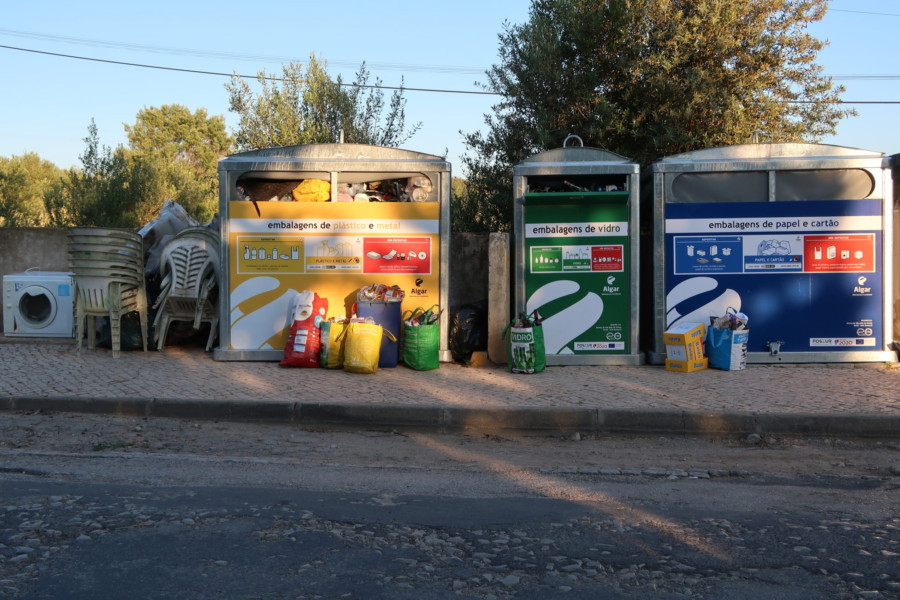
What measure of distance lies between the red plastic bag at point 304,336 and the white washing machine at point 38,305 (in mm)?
3599

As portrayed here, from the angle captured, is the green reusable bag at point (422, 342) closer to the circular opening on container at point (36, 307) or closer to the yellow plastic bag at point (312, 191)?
the yellow plastic bag at point (312, 191)

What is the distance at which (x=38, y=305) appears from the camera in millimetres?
11164

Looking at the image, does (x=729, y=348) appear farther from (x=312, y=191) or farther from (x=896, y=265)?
(x=312, y=191)

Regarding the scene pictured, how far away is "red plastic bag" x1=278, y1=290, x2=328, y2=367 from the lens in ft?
30.5

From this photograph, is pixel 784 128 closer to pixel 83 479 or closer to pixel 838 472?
pixel 838 472

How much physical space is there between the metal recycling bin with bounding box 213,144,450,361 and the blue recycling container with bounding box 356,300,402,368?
14.8 inches

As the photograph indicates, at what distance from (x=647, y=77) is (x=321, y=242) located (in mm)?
6767

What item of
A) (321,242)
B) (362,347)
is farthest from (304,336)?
(321,242)

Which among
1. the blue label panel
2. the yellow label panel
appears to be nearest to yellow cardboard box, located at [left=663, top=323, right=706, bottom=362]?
the blue label panel

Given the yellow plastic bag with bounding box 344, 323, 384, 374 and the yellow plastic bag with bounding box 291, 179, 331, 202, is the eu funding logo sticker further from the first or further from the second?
the yellow plastic bag with bounding box 291, 179, 331, 202

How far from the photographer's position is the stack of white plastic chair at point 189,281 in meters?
10.0

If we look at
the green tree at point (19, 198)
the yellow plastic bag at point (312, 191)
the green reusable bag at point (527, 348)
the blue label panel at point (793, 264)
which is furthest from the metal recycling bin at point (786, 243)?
the green tree at point (19, 198)

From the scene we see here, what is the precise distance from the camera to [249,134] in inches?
640

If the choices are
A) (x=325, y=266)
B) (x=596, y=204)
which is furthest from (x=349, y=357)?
(x=596, y=204)
